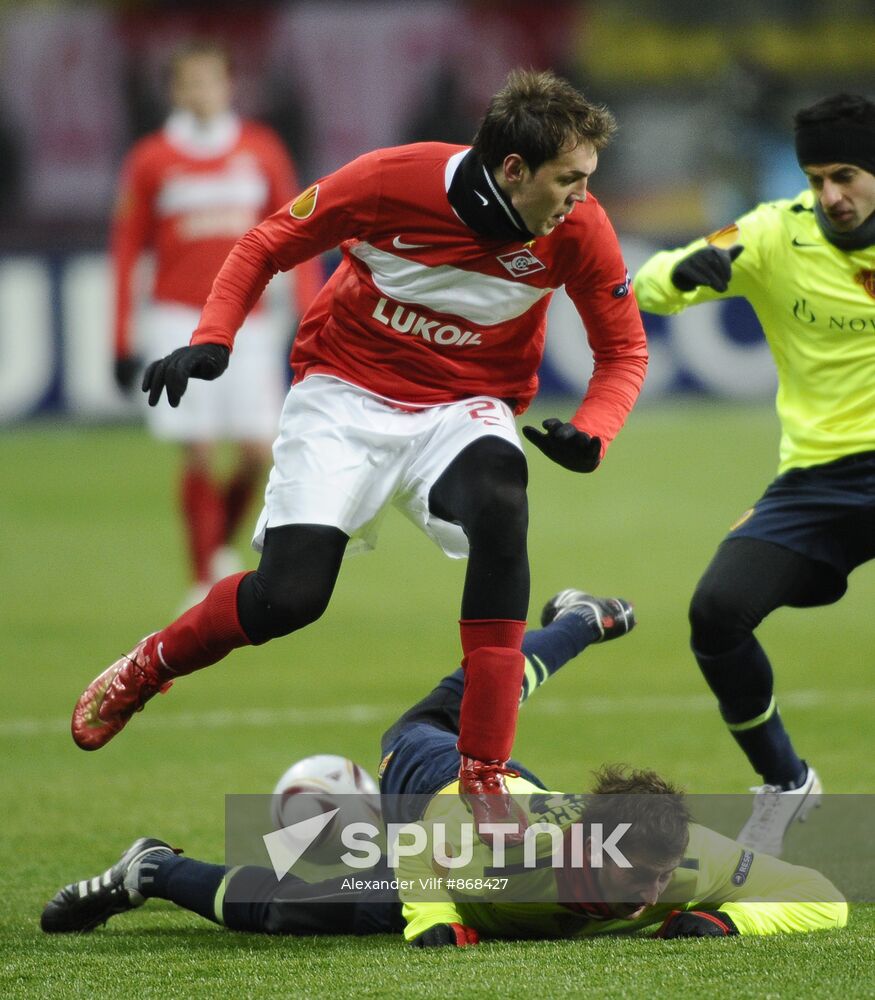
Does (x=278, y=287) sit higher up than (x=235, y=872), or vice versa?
(x=278, y=287)

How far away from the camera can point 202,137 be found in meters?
9.20

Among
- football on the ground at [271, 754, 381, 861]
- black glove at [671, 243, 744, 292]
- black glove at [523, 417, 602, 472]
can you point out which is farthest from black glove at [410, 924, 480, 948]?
black glove at [671, 243, 744, 292]

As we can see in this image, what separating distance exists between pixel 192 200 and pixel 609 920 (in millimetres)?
6089

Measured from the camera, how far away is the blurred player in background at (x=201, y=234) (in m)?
9.02

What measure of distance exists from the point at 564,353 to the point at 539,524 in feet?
12.4

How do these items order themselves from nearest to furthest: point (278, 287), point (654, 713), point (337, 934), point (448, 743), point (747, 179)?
point (337, 934)
point (448, 743)
point (654, 713)
point (278, 287)
point (747, 179)

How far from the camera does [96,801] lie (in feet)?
18.6

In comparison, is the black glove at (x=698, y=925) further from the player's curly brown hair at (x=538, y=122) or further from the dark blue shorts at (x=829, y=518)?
the player's curly brown hair at (x=538, y=122)

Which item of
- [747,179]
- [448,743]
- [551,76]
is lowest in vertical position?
[448,743]

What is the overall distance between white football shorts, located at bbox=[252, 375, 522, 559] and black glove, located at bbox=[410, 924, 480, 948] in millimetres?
1058

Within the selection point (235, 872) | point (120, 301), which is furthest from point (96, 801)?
point (120, 301)

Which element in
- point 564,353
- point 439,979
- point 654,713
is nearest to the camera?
point 439,979

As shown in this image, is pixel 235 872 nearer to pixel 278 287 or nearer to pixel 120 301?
pixel 120 301

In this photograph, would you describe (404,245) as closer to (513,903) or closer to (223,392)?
(513,903)
